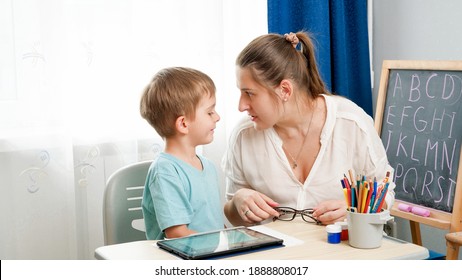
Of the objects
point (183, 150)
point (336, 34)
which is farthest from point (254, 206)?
point (336, 34)

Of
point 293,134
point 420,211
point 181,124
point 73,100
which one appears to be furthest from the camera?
point 420,211

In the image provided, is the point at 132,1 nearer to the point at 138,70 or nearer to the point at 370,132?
the point at 138,70

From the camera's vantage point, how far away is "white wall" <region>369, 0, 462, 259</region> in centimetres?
272

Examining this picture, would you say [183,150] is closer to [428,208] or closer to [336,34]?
[428,208]

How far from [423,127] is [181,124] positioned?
1.15 metres

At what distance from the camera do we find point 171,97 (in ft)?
5.74

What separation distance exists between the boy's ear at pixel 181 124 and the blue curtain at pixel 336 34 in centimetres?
111

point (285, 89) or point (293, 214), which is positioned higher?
point (285, 89)

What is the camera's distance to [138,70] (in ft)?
8.00

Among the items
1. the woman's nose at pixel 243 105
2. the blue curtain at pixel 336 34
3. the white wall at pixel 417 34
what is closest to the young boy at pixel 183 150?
the woman's nose at pixel 243 105

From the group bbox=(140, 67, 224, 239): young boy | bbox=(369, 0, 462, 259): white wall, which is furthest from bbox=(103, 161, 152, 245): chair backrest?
bbox=(369, 0, 462, 259): white wall

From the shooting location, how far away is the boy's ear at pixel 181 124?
175cm

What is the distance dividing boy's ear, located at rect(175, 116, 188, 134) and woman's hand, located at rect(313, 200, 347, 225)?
41cm
